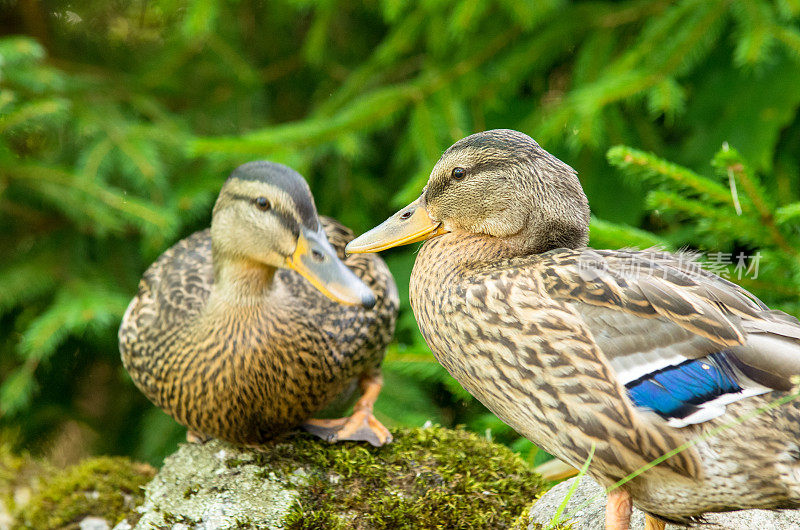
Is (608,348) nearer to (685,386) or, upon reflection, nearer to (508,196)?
(685,386)

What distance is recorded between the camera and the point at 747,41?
10.5 ft

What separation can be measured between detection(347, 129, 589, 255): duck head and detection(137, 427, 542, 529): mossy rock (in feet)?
2.71

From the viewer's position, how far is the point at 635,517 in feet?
8.53

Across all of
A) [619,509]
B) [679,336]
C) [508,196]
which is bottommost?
[619,509]

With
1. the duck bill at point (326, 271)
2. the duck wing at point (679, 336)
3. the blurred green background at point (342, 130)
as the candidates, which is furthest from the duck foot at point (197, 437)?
the duck wing at point (679, 336)

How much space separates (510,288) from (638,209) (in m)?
2.02

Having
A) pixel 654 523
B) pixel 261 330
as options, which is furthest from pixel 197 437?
pixel 654 523

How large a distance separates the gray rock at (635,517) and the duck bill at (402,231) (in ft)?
3.08

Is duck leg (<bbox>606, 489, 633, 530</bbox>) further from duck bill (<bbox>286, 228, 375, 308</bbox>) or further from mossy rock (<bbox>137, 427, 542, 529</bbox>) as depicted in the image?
duck bill (<bbox>286, 228, 375, 308</bbox>)

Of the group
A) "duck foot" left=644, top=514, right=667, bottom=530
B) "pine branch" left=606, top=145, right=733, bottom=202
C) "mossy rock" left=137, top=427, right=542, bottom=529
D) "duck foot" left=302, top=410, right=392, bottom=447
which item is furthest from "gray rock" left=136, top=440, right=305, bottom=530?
"pine branch" left=606, top=145, right=733, bottom=202

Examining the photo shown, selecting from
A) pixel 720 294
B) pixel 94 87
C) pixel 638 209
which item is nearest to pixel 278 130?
pixel 94 87

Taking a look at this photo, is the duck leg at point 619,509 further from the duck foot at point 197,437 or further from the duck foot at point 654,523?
the duck foot at point 197,437

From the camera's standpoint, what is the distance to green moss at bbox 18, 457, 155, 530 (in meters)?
3.07

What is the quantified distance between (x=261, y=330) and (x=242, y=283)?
21 centimetres
